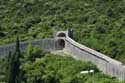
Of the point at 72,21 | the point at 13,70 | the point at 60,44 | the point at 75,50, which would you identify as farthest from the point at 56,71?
the point at 72,21

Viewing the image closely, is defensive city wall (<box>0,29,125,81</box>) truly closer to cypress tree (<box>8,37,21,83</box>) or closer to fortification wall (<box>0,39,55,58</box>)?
fortification wall (<box>0,39,55,58</box>)

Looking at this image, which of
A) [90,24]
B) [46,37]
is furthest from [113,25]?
[46,37]

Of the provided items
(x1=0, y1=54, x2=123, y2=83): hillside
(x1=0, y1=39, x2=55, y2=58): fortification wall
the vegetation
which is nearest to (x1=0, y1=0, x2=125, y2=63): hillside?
(x1=0, y1=39, x2=55, y2=58): fortification wall

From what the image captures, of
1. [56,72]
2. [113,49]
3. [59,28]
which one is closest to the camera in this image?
[56,72]

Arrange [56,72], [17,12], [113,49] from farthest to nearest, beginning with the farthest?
[17,12] → [113,49] → [56,72]

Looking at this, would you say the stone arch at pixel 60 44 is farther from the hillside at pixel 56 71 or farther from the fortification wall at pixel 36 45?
the hillside at pixel 56 71

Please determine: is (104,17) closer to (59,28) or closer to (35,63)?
(59,28)

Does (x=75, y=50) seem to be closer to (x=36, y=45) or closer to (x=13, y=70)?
(x=36, y=45)
